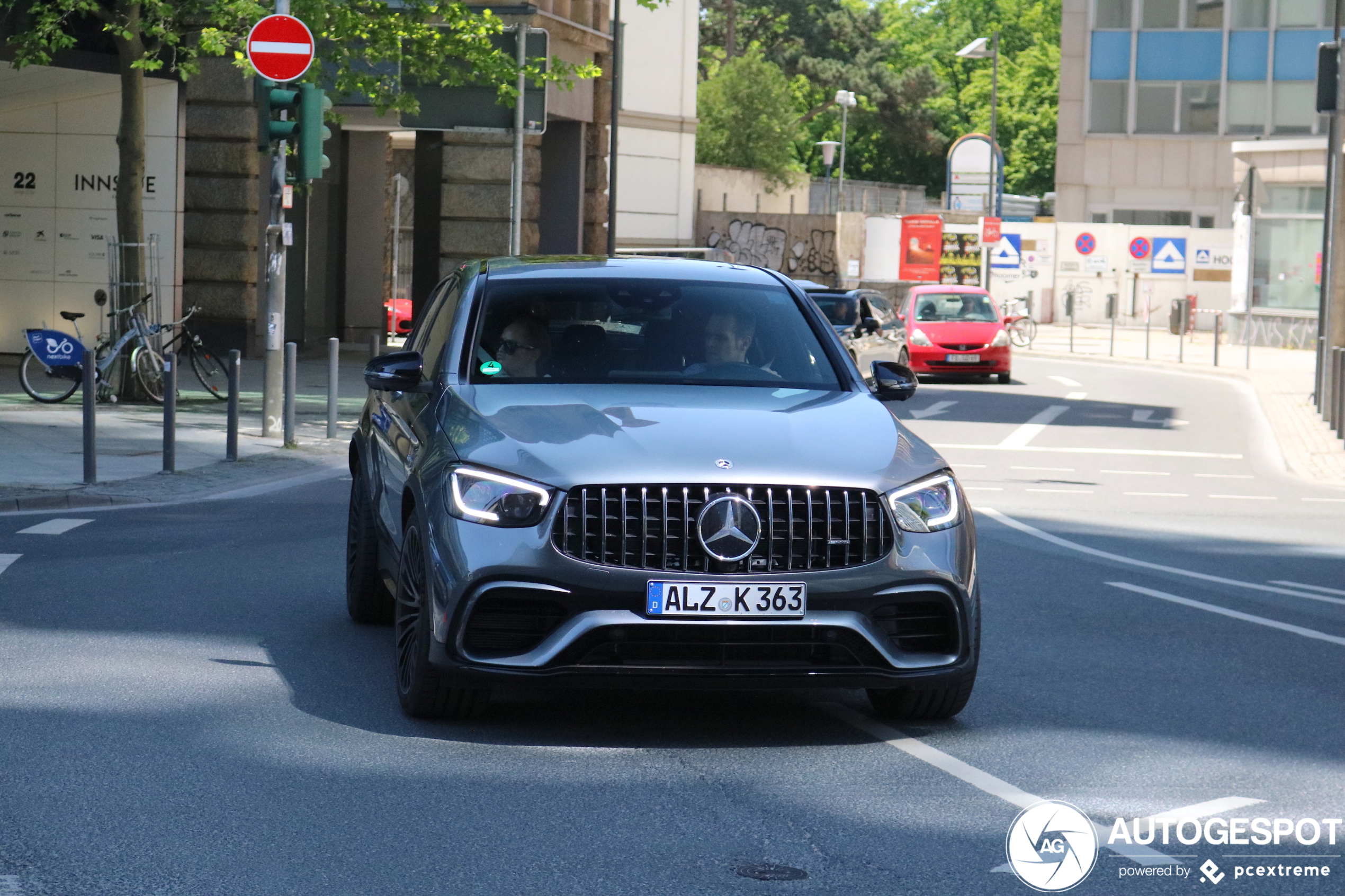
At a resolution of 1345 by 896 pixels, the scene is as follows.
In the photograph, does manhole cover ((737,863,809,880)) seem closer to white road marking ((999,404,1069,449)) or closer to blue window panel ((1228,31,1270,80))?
white road marking ((999,404,1069,449))

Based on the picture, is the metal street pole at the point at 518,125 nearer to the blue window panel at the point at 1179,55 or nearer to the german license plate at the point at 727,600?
the german license plate at the point at 727,600

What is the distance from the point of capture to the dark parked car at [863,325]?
90.7 ft

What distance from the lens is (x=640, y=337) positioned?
746cm

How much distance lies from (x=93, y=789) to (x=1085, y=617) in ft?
17.7

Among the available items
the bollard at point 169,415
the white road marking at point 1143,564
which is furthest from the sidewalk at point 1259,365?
the bollard at point 169,415

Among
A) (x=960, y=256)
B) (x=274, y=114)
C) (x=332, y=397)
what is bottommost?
(x=332, y=397)

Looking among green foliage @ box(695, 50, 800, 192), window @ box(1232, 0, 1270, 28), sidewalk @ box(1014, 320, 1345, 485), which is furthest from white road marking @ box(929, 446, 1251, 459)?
green foliage @ box(695, 50, 800, 192)

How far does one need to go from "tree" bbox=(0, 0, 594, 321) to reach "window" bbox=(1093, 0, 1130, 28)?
48.0 metres

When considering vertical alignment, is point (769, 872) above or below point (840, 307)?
below

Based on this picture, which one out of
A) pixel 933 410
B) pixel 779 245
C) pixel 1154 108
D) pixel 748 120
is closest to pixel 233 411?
pixel 933 410

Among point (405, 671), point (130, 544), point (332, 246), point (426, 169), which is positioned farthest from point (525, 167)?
point (405, 671)

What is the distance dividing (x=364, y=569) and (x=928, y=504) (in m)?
3.16

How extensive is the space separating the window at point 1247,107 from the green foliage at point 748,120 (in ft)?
51.5

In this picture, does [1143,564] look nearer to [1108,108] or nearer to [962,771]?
[962,771]
